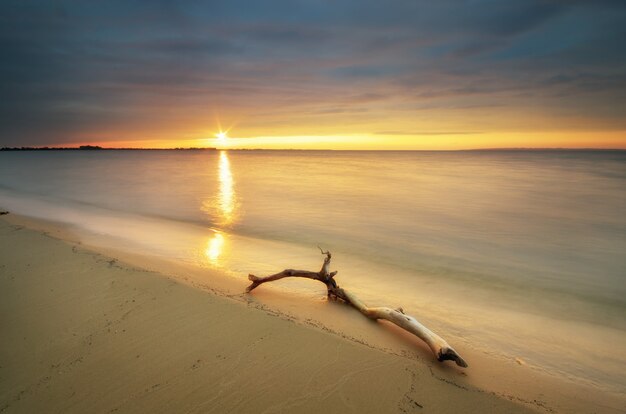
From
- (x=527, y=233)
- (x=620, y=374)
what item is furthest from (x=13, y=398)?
(x=527, y=233)

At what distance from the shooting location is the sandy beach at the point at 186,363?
117 inches

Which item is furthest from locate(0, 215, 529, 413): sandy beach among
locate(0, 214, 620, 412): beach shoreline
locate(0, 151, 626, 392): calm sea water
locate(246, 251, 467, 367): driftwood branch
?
locate(0, 151, 626, 392): calm sea water

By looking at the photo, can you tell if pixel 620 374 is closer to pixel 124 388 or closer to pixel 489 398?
pixel 489 398

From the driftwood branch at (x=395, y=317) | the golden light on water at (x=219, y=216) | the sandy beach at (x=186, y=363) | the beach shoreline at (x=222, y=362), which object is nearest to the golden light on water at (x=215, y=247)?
the golden light on water at (x=219, y=216)

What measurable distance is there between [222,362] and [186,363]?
380 mm

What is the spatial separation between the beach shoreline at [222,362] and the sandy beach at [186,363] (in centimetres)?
1

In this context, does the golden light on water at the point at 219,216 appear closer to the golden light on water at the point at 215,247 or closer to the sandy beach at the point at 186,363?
the golden light on water at the point at 215,247

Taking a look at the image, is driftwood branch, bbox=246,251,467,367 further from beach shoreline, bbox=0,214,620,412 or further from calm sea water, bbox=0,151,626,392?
calm sea water, bbox=0,151,626,392

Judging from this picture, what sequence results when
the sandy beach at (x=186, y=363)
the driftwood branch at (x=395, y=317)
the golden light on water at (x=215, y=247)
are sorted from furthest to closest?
1. the golden light on water at (x=215, y=247)
2. the driftwood branch at (x=395, y=317)
3. the sandy beach at (x=186, y=363)

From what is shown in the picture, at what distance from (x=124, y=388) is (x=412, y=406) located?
275cm

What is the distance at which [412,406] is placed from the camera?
117 inches

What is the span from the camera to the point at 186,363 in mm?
3426

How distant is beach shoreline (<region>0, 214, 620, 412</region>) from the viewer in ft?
9.87

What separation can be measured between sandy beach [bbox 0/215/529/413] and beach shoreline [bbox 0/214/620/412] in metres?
0.01
